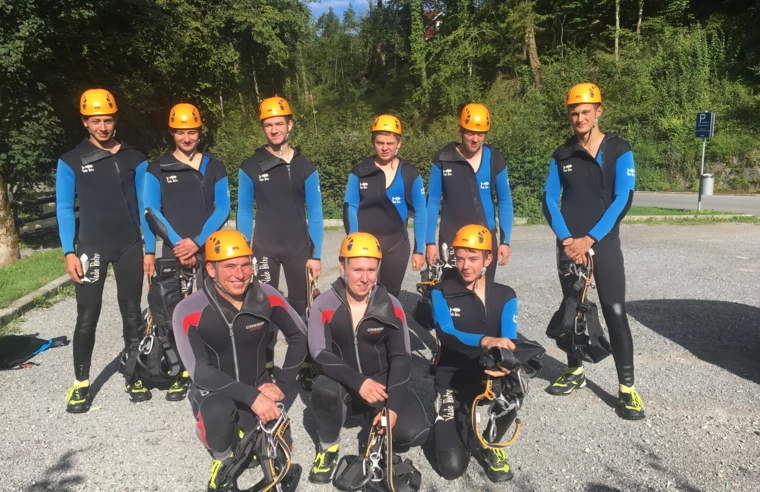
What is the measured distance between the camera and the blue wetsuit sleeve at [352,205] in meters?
4.92

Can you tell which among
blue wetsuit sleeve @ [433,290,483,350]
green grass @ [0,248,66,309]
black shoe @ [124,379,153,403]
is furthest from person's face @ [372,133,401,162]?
green grass @ [0,248,66,309]

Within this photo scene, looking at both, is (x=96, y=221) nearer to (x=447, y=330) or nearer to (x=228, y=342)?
(x=228, y=342)

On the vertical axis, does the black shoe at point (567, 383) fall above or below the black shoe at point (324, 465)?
below

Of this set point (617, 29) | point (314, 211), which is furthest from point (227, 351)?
point (617, 29)

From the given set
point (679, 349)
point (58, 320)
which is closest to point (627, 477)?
point (679, 349)

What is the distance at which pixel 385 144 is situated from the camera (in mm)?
4746

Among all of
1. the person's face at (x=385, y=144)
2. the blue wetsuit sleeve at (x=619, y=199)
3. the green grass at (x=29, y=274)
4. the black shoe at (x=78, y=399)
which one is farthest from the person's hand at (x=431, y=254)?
the green grass at (x=29, y=274)

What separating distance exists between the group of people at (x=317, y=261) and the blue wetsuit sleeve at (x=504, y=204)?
0.02 m

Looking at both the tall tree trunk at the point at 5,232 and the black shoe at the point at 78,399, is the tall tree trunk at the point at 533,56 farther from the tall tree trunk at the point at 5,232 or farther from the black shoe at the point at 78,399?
the black shoe at the point at 78,399

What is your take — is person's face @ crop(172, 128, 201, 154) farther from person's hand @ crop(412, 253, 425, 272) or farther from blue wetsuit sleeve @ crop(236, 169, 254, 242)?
person's hand @ crop(412, 253, 425, 272)

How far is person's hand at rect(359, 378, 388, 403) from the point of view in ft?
10.7

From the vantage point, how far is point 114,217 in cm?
444

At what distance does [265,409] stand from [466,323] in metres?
1.47

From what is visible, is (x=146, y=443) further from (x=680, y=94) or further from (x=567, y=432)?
(x=680, y=94)
